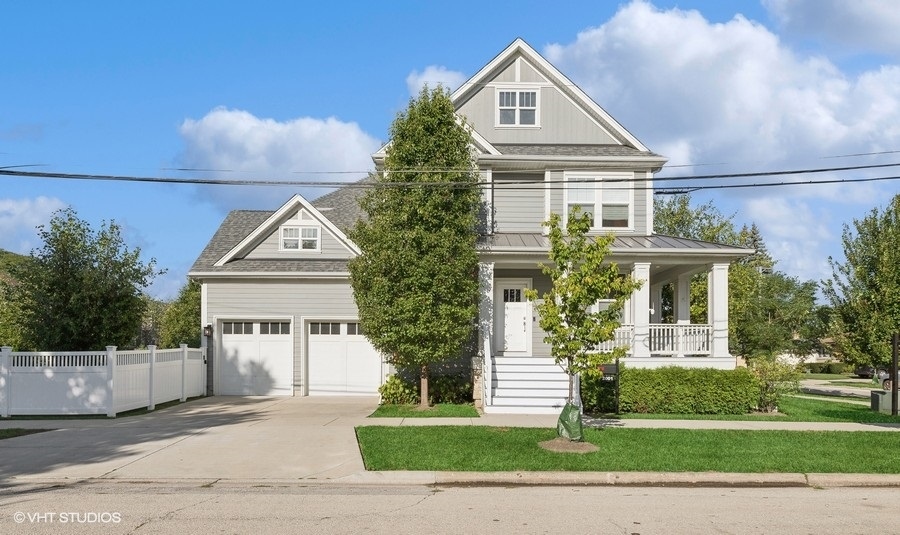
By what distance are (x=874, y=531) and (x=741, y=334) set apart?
3171cm

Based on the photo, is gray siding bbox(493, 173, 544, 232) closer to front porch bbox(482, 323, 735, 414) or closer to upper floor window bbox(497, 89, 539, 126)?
upper floor window bbox(497, 89, 539, 126)

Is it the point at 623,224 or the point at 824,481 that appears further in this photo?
the point at 623,224

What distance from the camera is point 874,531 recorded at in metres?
8.23

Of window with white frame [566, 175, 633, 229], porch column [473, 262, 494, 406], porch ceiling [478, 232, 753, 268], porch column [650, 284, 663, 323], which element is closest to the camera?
porch column [473, 262, 494, 406]

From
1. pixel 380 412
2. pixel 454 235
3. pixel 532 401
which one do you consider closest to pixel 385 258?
pixel 454 235

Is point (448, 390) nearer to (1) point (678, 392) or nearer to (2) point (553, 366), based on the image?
(2) point (553, 366)

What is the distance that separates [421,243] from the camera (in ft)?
60.0

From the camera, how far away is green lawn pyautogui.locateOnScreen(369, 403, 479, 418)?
17.6 metres

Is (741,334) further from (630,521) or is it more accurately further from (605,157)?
(630,521)

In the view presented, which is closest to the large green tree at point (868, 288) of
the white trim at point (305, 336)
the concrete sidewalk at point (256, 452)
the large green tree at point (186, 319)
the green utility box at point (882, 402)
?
the green utility box at point (882, 402)

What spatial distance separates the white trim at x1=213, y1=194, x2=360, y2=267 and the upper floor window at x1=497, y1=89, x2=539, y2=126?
6.10m

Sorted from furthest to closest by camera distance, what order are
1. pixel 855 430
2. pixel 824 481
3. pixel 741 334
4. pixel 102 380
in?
pixel 741 334 → pixel 102 380 → pixel 855 430 → pixel 824 481

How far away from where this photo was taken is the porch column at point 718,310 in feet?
67.8

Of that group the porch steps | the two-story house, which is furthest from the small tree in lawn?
the two-story house
